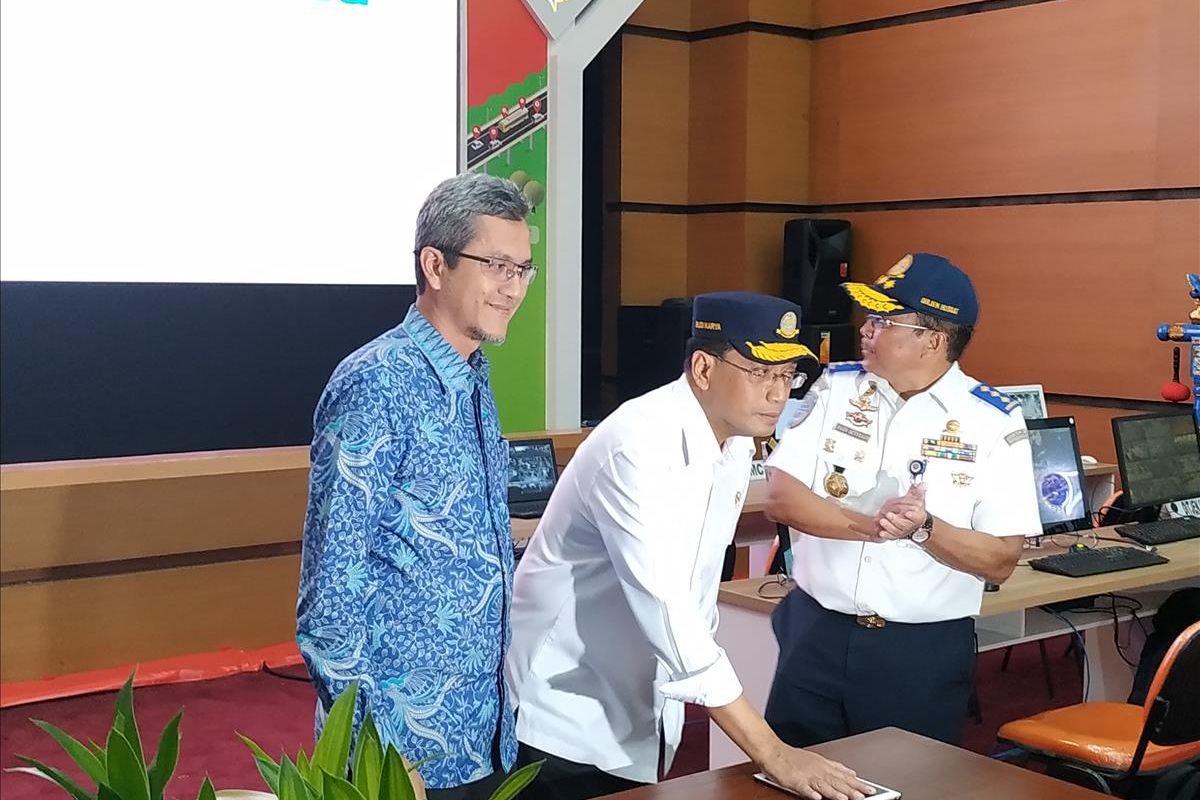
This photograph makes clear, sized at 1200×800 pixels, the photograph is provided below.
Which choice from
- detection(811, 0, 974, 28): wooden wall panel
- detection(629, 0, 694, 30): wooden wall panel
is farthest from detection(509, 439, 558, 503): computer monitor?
detection(629, 0, 694, 30): wooden wall panel

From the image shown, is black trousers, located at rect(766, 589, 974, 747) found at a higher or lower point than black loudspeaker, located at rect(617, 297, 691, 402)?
lower

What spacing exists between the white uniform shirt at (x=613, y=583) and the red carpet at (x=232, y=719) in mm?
1926

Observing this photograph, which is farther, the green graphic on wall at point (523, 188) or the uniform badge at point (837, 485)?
the green graphic on wall at point (523, 188)

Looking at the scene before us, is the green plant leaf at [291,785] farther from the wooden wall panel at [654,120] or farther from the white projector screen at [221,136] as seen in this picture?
the wooden wall panel at [654,120]

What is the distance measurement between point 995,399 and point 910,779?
0.99m

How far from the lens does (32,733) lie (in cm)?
413

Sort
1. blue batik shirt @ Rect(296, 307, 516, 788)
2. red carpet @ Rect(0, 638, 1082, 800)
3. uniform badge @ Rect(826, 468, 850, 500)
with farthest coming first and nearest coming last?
1. red carpet @ Rect(0, 638, 1082, 800)
2. uniform badge @ Rect(826, 468, 850, 500)
3. blue batik shirt @ Rect(296, 307, 516, 788)

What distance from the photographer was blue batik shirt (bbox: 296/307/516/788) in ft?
5.01

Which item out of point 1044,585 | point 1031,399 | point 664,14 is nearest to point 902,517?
point 1044,585

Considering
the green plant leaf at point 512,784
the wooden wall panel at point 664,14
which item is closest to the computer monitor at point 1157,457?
the green plant leaf at point 512,784

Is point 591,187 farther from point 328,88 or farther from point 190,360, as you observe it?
point 190,360

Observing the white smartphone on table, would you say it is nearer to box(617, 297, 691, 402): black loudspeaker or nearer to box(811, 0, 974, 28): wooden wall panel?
box(617, 297, 691, 402): black loudspeaker

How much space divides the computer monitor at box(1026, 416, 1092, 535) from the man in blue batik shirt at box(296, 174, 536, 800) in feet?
8.92

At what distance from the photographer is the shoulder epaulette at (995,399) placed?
2.50 meters
